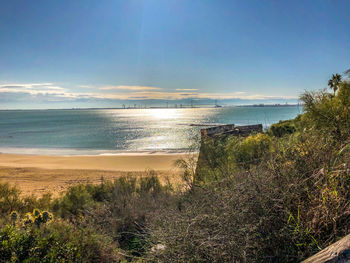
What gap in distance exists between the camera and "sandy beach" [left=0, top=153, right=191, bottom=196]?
14917 mm

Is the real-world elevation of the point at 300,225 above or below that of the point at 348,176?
below

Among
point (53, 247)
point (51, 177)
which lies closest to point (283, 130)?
point (53, 247)

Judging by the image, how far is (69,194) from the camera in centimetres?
911

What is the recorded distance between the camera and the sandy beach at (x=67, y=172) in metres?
14.9

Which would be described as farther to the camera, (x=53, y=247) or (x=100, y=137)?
(x=100, y=137)

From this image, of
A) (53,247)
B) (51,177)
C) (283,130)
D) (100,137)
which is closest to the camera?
(53,247)

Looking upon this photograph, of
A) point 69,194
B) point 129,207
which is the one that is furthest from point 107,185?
point 129,207

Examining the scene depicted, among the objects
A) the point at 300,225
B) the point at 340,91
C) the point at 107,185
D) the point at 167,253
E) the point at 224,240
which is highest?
the point at 340,91

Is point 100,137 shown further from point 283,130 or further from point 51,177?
point 283,130

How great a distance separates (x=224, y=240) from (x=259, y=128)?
43.2 ft

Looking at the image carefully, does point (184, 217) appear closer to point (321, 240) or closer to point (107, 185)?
point (321, 240)

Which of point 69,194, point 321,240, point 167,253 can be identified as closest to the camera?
point 321,240

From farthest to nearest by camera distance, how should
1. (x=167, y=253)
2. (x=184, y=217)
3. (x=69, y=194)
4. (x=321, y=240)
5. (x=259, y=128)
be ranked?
(x=259, y=128) < (x=69, y=194) < (x=184, y=217) < (x=167, y=253) < (x=321, y=240)

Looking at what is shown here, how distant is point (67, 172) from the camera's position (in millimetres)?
19719
